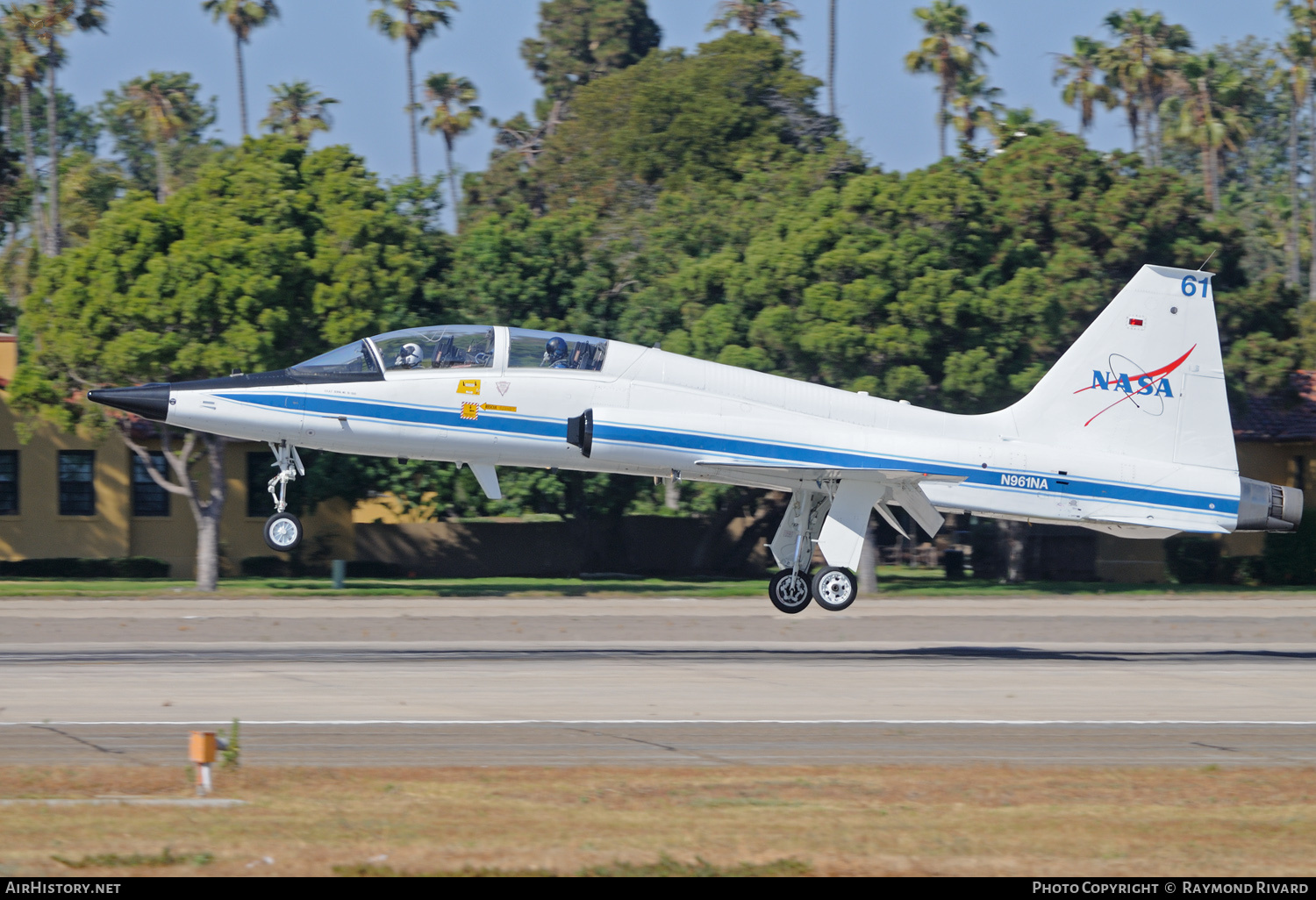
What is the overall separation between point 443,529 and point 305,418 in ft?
102

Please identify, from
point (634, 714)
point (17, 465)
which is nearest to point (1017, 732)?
point (634, 714)

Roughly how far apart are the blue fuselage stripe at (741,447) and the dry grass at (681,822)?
8357 mm

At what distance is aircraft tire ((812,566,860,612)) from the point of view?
22.0 meters

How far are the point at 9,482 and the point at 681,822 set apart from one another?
42.6 meters

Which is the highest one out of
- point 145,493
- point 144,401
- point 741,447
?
point 144,401

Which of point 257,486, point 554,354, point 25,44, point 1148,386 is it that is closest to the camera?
point 554,354

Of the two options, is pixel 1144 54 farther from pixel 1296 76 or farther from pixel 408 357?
pixel 408 357

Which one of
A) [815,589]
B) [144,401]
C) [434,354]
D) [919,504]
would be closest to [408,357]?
[434,354]

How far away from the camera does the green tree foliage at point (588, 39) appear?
319 ft

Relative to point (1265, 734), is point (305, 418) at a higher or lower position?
higher

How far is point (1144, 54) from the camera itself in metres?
76.8

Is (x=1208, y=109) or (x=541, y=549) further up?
(x=1208, y=109)
